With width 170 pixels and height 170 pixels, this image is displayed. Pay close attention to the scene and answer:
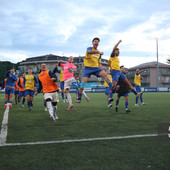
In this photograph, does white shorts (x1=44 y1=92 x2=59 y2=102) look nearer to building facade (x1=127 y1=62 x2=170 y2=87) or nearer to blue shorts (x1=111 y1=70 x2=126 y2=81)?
blue shorts (x1=111 y1=70 x2=126 y2=81)

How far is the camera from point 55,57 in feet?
212

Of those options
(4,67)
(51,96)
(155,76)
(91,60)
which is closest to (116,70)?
(91,60)

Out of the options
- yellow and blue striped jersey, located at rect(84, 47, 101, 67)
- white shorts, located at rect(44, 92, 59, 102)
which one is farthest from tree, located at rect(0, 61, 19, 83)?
white shorts, located at rect(44, 92, 59, 102)

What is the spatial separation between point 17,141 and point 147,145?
2.25 meters

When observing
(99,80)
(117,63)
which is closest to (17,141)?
(117,63)

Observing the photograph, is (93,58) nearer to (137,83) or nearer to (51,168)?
(51,168)

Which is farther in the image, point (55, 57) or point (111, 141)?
point (55, 57)

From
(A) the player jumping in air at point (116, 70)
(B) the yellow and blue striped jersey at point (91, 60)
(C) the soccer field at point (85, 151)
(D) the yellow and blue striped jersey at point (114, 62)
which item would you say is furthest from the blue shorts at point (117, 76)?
(C) the soccer field at point (85, 151)

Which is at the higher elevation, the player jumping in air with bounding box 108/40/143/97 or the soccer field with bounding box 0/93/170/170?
the player jumping in air with bounding box 108/40/143/97

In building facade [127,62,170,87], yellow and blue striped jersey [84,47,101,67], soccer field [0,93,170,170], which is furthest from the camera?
building facade [127,62,170,87]

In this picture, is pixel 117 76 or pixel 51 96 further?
pixel 117 76

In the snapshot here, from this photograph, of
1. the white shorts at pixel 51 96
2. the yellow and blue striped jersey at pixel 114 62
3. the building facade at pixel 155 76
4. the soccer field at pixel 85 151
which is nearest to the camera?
the soccer field at pixel 85 151

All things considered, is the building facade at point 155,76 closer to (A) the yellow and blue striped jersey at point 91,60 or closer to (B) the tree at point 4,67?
(B) the tree at point 4,67

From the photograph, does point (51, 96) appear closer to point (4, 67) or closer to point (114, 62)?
point (114, 62)
